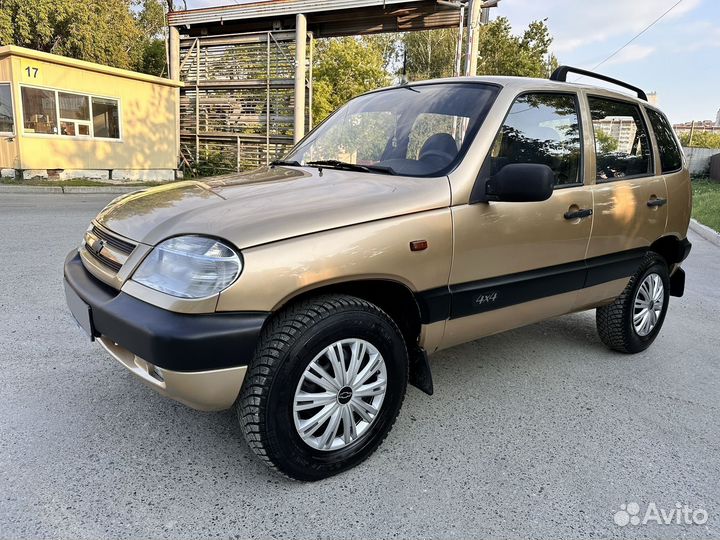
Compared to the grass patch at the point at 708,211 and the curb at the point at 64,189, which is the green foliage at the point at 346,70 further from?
the grass patch at the point at 708,211

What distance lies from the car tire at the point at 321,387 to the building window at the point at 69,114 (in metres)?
14.4

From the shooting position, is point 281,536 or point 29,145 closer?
point 281,536

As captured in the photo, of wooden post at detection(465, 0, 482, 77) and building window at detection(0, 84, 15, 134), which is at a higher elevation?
wooden post at detection(465, 0, 482, 77)

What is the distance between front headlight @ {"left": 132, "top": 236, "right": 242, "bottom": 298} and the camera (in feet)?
6.49

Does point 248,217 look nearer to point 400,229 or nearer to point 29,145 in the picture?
point 400,229

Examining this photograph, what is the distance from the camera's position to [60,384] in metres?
3.05

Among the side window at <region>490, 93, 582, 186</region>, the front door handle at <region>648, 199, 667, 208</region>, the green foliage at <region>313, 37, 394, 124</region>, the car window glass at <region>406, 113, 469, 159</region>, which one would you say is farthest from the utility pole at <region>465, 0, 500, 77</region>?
the green foliage at <region>313, 37, 394, 124</region>

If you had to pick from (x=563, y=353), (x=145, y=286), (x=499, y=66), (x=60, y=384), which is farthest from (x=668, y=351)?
(x=499, y=66)

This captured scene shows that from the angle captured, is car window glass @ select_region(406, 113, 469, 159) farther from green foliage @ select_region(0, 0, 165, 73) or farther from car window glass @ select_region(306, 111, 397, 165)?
green foliage @ select_region(0, 0, 165, 73)

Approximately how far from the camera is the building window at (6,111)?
1314cm

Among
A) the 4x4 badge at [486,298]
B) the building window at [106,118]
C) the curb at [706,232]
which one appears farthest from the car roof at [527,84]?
the building window at [106,118]

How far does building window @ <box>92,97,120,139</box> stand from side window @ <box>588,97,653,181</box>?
1494 cm

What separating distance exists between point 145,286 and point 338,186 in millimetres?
982

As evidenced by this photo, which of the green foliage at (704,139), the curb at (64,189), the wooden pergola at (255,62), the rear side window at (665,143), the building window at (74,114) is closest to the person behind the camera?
the rear side window at (665,143)
